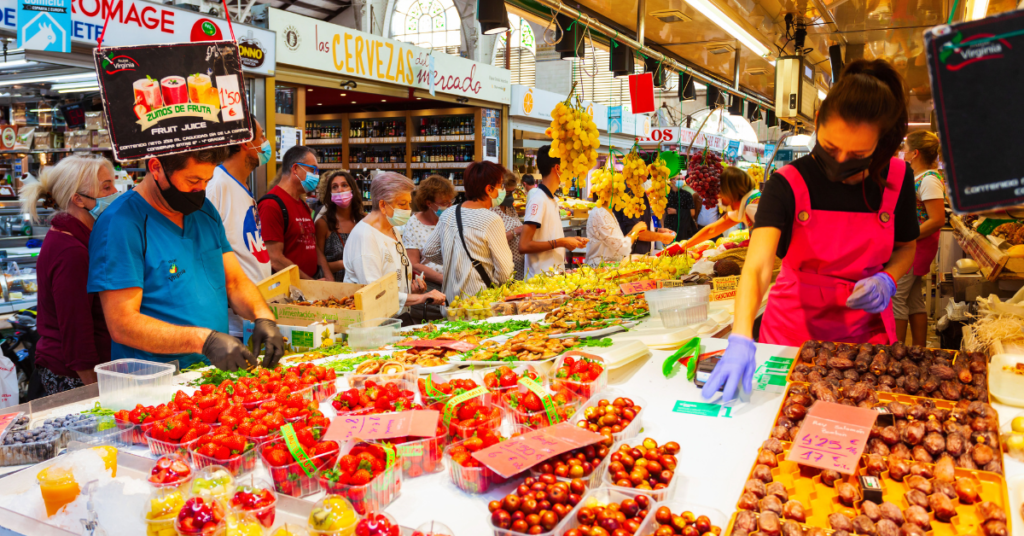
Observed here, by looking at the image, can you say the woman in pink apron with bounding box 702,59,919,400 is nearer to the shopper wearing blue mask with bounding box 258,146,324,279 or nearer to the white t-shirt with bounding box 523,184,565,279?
the white t-shirt with bounding box 523,184,565,279

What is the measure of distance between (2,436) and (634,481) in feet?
5.35

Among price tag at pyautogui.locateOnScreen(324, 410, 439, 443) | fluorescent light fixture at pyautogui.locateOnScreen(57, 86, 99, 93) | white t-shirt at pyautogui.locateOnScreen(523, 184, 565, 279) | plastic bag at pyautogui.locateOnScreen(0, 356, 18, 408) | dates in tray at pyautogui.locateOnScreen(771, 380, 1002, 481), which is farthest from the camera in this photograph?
fluorescent light fixture at pyautogui.locateOnScreen(57, 86, 99, 93)

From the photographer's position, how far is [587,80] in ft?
72.6

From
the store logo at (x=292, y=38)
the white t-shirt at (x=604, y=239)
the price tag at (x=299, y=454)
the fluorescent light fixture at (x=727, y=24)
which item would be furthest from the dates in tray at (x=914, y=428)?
the store logo at (x=292, y=38)

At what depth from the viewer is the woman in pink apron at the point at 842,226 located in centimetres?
220

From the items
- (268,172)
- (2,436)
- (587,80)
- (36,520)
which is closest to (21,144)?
(268,172)

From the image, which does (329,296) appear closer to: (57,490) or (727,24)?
(57,490)

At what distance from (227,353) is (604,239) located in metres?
4.16

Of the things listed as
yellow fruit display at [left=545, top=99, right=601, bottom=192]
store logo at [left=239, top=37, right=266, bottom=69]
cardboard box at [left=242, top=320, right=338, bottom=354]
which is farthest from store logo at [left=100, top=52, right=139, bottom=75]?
store logo at [left=239, top=37, right=266, bottom=69]

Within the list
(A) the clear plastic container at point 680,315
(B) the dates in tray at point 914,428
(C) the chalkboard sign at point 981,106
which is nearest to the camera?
(C) the chalkboard sign at point 981,106

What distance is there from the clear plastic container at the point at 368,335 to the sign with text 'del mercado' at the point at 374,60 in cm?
506

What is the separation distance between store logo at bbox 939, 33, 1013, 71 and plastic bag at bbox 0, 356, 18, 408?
4593 millimetres

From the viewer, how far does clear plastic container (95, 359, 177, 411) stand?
2.01m

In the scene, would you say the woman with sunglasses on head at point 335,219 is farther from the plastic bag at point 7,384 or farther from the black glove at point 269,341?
the black glove at point 269,341
